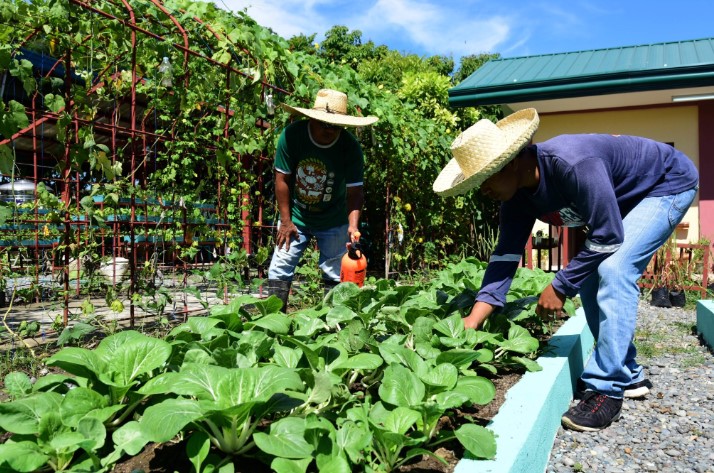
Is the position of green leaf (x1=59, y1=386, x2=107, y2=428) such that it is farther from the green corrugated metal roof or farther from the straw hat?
the green corrugated metal roof

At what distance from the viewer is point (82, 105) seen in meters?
3.47

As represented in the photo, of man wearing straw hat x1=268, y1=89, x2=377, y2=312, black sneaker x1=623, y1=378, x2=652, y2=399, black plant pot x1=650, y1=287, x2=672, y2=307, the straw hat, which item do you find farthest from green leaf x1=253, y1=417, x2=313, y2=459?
black plant pot x1=650, y1=287, x2=672, y2=307

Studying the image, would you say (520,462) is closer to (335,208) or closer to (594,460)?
(594,460)

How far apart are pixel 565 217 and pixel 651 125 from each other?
6.68 metres

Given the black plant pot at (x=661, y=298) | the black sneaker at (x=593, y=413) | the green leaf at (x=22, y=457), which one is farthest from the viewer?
the black plant pot at (x=661, y=298)

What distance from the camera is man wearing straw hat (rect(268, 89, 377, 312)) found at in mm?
3939

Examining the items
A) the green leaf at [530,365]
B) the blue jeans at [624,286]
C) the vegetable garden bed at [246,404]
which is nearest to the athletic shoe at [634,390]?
the blue jeans at [624,286]

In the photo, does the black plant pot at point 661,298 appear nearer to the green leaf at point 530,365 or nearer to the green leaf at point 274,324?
the green leaf at point 530,365

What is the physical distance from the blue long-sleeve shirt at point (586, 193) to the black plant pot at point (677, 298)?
3901 mm

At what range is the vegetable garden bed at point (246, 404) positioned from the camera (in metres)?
1.41

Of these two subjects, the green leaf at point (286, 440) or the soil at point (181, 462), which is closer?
the green leaf at point (286, 440)

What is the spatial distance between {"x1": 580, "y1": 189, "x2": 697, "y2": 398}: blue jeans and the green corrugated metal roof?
534 cm

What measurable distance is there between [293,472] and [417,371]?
2.35 feet

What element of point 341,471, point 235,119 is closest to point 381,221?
point 235,119
